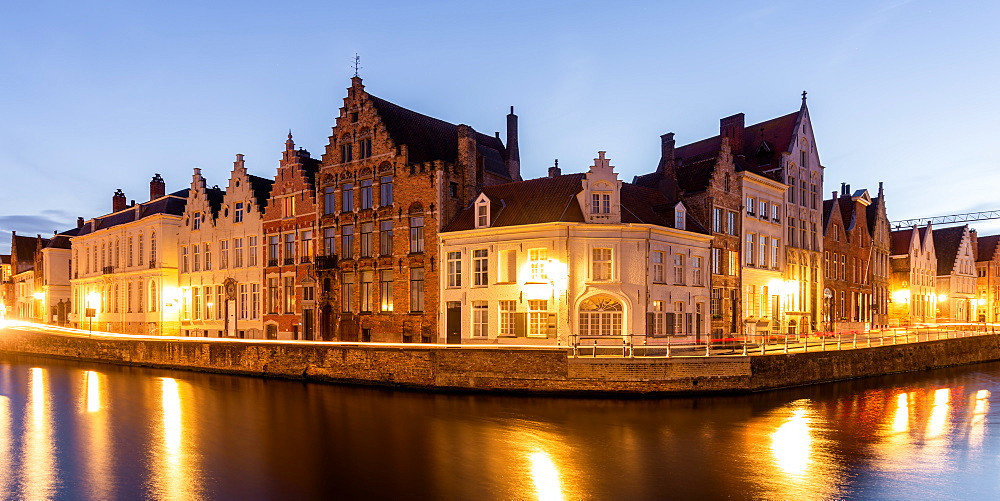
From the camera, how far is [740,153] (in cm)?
4484

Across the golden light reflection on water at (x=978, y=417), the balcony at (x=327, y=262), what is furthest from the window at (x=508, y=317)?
the golden light reflection on water at (x=978, y=417)

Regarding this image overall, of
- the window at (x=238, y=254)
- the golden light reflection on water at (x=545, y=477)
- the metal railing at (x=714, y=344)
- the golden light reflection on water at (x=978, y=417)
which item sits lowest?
the golden light reflection on water at (x=978, y=417)

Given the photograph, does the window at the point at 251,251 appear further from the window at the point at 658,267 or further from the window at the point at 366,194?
the window at the point at 658,267

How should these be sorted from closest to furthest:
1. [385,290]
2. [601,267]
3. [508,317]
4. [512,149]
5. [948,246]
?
[601,267], [508,317], [385,290], [512,149], [948,246]

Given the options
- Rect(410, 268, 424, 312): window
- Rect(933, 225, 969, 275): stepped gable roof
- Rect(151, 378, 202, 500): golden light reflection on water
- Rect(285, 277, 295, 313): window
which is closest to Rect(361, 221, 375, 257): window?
Rect(410, 268, 424, 312): window

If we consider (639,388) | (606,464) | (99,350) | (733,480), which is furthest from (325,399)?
(99,350)

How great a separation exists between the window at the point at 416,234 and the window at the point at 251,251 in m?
14.3

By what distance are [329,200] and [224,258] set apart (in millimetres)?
11532

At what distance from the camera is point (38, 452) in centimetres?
1967

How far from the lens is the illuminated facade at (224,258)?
153 ft

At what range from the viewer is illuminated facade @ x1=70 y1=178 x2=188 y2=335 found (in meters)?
52.0

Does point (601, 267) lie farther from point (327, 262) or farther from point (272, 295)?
point (272, 295)

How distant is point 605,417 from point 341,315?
22.0 metres

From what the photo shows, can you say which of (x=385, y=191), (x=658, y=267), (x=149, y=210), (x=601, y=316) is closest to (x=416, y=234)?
(x=385, y=191)
